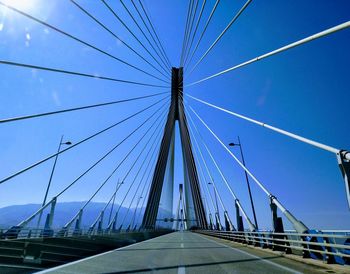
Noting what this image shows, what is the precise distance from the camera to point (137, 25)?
1767cm

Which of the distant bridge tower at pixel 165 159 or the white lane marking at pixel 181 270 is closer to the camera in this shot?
the white lane marking at pixel 181 270

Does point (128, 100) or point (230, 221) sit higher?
point (128, 100)

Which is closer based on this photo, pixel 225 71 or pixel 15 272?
pixel 15 272

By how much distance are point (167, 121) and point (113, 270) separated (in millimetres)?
31190

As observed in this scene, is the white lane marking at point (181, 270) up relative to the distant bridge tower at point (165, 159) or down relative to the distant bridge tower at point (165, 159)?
down

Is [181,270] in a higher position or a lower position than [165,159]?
lower

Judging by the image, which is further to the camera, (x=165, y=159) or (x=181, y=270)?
(x=165, y=159)

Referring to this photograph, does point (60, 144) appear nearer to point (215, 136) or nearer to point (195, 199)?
point (215, 136)

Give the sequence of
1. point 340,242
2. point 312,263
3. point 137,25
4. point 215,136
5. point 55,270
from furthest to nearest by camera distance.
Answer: point 215,136, point 137,25, point 312,263, point 340,242, point 55,270

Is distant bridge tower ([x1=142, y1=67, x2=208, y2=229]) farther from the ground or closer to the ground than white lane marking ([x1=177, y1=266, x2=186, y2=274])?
farther from the ground

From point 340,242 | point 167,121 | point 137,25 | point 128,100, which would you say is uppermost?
point 167,121

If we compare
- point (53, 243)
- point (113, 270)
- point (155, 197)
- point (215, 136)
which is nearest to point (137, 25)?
point (215, 136)

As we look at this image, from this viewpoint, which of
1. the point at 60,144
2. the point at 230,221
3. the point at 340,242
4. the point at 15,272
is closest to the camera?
the point at 15,272

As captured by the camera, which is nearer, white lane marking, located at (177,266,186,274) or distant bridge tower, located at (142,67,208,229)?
white lane marking, located at (177,266,186,274)
